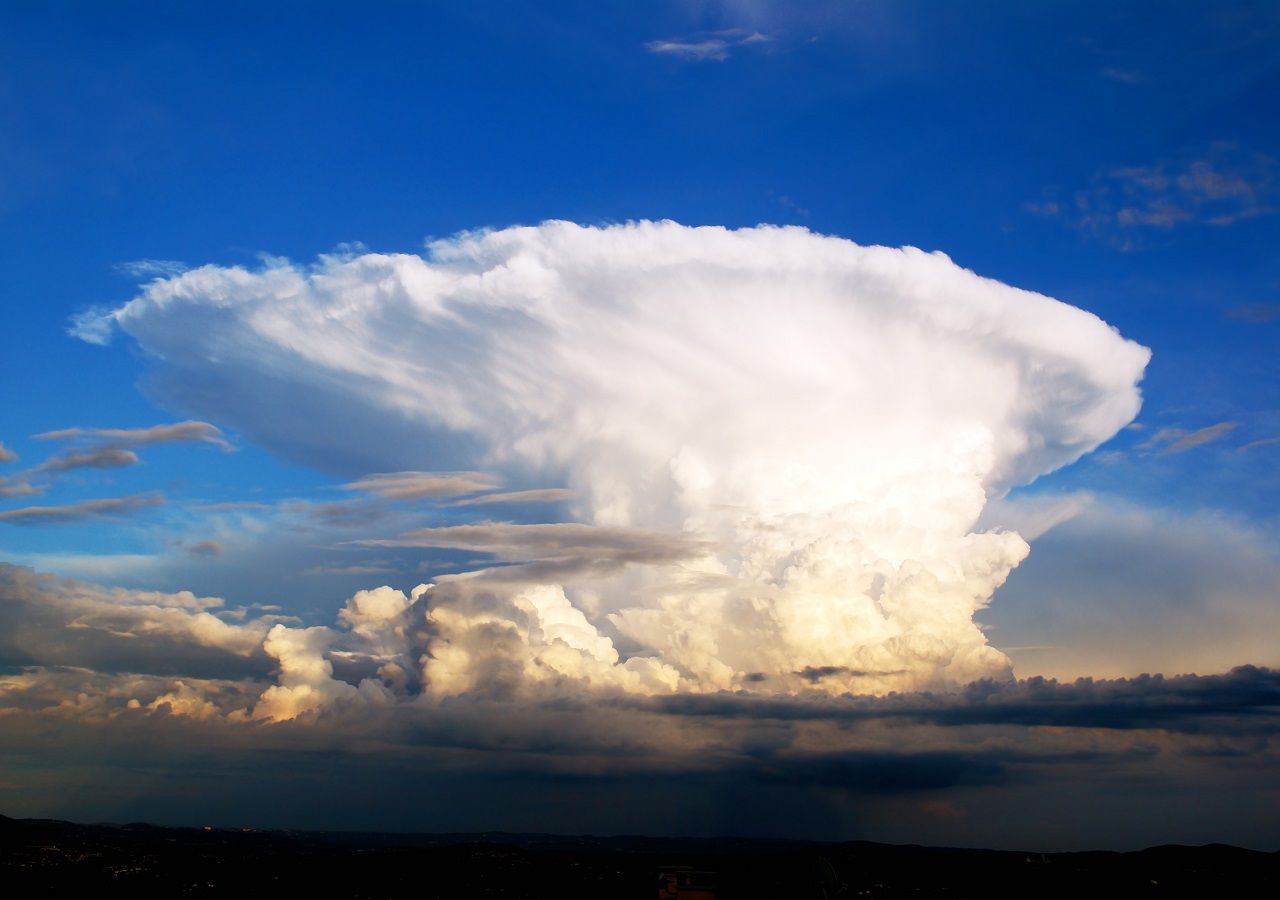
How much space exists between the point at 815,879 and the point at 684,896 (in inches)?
3295

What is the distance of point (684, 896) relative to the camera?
158125 millimetres

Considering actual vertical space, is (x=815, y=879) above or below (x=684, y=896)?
above

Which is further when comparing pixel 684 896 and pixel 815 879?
pixel 684 896

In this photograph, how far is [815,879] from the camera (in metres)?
82.6
